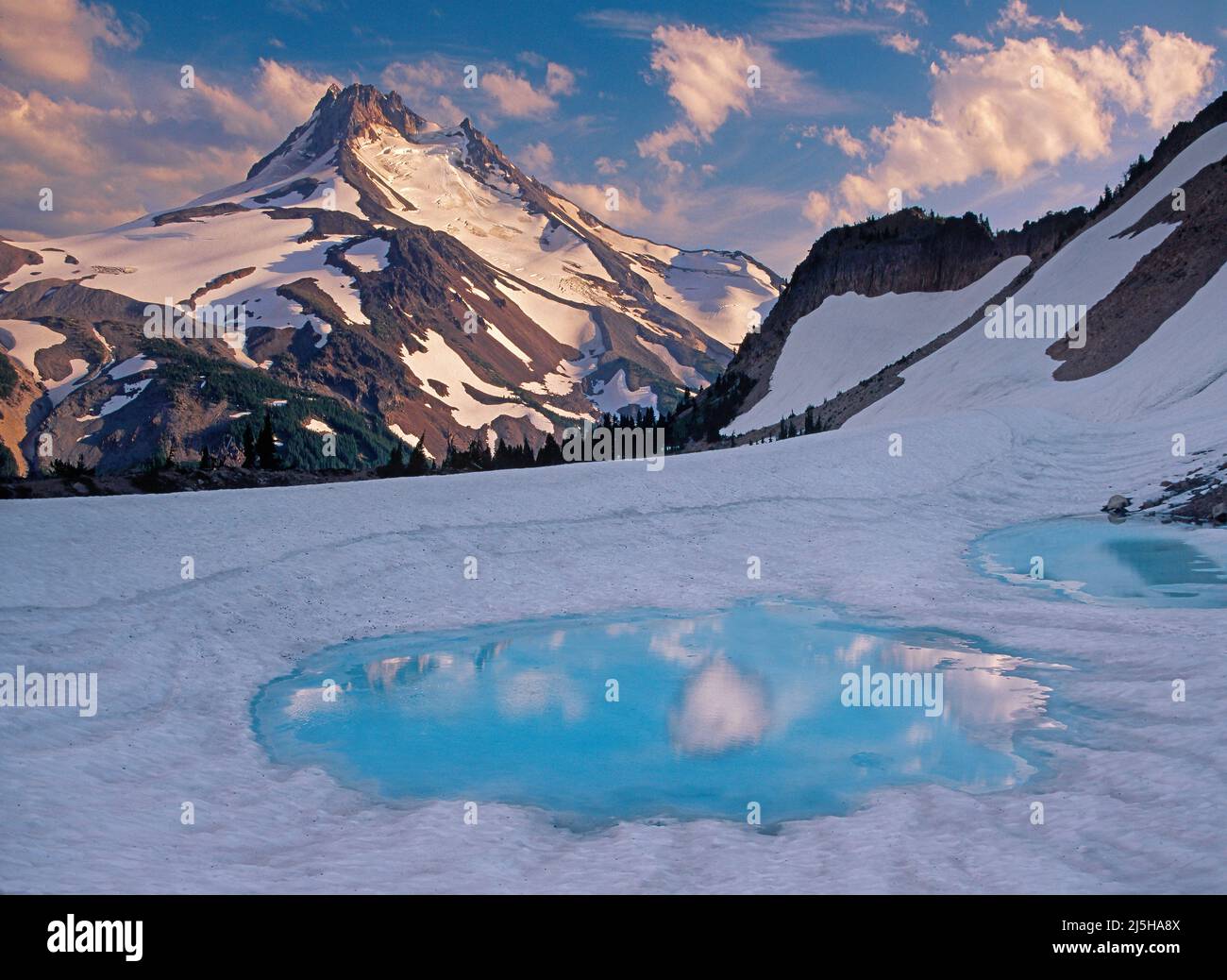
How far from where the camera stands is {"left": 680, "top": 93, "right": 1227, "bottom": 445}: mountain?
65375 millimetres

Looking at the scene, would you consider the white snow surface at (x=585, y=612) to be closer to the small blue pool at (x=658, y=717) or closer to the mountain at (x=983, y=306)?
the small blue pool at (x=658, y=717)

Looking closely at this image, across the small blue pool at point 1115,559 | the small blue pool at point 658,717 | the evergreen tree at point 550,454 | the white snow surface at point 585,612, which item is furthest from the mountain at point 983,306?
the small blue pool at point 658,717

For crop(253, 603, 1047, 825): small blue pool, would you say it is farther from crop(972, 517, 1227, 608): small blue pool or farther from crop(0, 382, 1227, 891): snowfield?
crop(972, 517, 1227, 608): small blue pool

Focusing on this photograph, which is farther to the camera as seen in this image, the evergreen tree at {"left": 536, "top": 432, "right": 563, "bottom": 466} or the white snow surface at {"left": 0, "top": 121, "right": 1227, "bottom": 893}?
the evergreen tree at {"left": 536, "top": 432, "right": 563, "bottom": 466}

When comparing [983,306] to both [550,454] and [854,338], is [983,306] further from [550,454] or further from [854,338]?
[550,454]

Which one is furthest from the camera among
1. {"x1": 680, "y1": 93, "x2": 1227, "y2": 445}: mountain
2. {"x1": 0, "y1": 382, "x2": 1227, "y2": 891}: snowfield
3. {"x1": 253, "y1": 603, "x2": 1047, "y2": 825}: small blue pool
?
{"x1": 680, "y1": 93, "x2": 1227, "y2": 445}: mountain

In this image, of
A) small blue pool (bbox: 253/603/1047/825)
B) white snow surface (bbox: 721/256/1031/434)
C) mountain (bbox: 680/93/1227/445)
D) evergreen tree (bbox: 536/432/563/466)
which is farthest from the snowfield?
white snow surface (bbox: 721/256/1031/434)

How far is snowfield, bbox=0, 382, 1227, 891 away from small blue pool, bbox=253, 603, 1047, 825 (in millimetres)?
704

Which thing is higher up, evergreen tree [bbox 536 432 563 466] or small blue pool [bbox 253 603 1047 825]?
evergreen tree [bbox 536 432 563 466]

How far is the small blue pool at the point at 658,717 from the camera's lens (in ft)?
41.2

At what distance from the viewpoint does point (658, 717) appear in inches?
624

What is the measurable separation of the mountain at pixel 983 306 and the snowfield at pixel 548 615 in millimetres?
29605

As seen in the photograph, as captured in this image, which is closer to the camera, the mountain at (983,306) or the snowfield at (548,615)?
the snowfield at (548,615)
